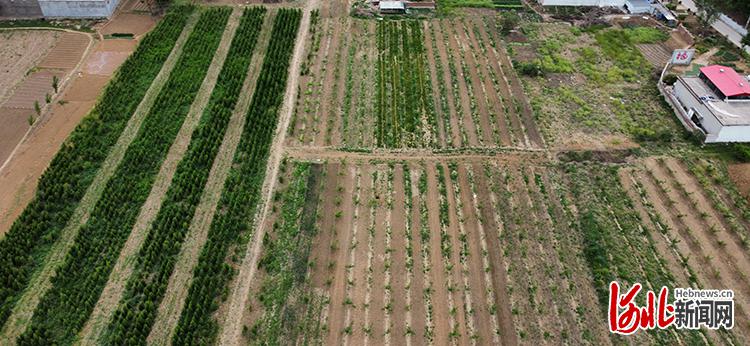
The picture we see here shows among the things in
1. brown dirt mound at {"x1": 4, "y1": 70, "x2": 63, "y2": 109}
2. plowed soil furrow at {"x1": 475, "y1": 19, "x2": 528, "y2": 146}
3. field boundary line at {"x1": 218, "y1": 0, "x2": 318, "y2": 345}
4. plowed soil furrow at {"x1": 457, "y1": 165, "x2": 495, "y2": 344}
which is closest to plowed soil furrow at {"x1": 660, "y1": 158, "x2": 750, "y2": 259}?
plowed soil furrow at {"x1": 475, "y1": 19, "x2": 528, "y2": 146}

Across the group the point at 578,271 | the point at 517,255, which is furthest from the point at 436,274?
the point at 578,271

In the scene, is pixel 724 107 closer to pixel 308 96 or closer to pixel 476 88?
pixel 476 88

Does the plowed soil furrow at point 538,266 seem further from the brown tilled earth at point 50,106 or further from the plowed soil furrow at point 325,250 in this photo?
the brown tilled earth at point 50,106

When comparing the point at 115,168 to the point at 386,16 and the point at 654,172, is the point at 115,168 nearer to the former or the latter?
the point at 386,16

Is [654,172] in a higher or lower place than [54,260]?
higher

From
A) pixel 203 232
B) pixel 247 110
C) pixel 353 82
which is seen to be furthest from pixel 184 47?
pixel 203 232

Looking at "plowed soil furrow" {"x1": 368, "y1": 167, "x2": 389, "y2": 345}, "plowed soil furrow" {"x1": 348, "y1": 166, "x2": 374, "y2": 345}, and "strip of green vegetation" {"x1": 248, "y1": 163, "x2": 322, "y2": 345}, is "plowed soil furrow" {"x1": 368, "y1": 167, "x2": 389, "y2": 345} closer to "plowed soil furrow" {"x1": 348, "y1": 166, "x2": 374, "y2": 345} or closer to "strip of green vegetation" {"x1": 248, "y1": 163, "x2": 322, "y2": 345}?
"plowed soil furrow" {"x1": 348, "y1": 166, "x2": 374, "y2": 345}
